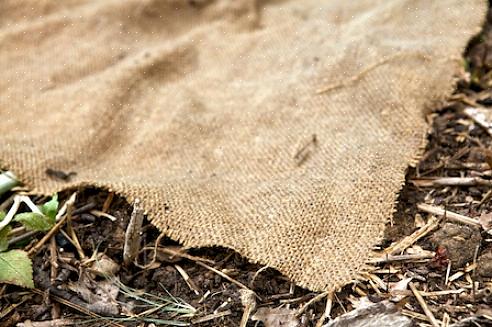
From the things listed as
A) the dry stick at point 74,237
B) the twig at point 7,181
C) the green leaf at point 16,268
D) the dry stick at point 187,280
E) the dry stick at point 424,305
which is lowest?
the dry stick at point 424,305

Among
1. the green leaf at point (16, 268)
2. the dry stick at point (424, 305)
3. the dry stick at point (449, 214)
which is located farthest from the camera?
the dry stick at point (449, 214)

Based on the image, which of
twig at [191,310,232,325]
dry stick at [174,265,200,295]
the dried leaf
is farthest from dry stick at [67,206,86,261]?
the dried leaf

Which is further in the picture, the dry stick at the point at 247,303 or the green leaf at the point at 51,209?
the green leaf at the point at 51,209

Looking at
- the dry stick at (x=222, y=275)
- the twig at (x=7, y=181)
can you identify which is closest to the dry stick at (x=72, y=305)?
the dry stick at (x=222, y=275)

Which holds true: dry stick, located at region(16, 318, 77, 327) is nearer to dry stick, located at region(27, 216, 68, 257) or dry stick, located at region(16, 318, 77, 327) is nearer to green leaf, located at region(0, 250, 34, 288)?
green leaf, located at region(0, 250, 34, 288)

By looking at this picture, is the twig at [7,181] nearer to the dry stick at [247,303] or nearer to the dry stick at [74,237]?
the dry stick at [74,237]

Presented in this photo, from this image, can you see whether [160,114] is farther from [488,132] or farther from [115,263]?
[488,132]

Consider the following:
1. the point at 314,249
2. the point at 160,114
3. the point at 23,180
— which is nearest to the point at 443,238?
the point at 314,249

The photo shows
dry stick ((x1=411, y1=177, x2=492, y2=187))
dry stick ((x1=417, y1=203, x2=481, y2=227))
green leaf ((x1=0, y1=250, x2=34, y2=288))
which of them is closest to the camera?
green leaf ((x1=0, y1=250, x2=34, y2=288))
